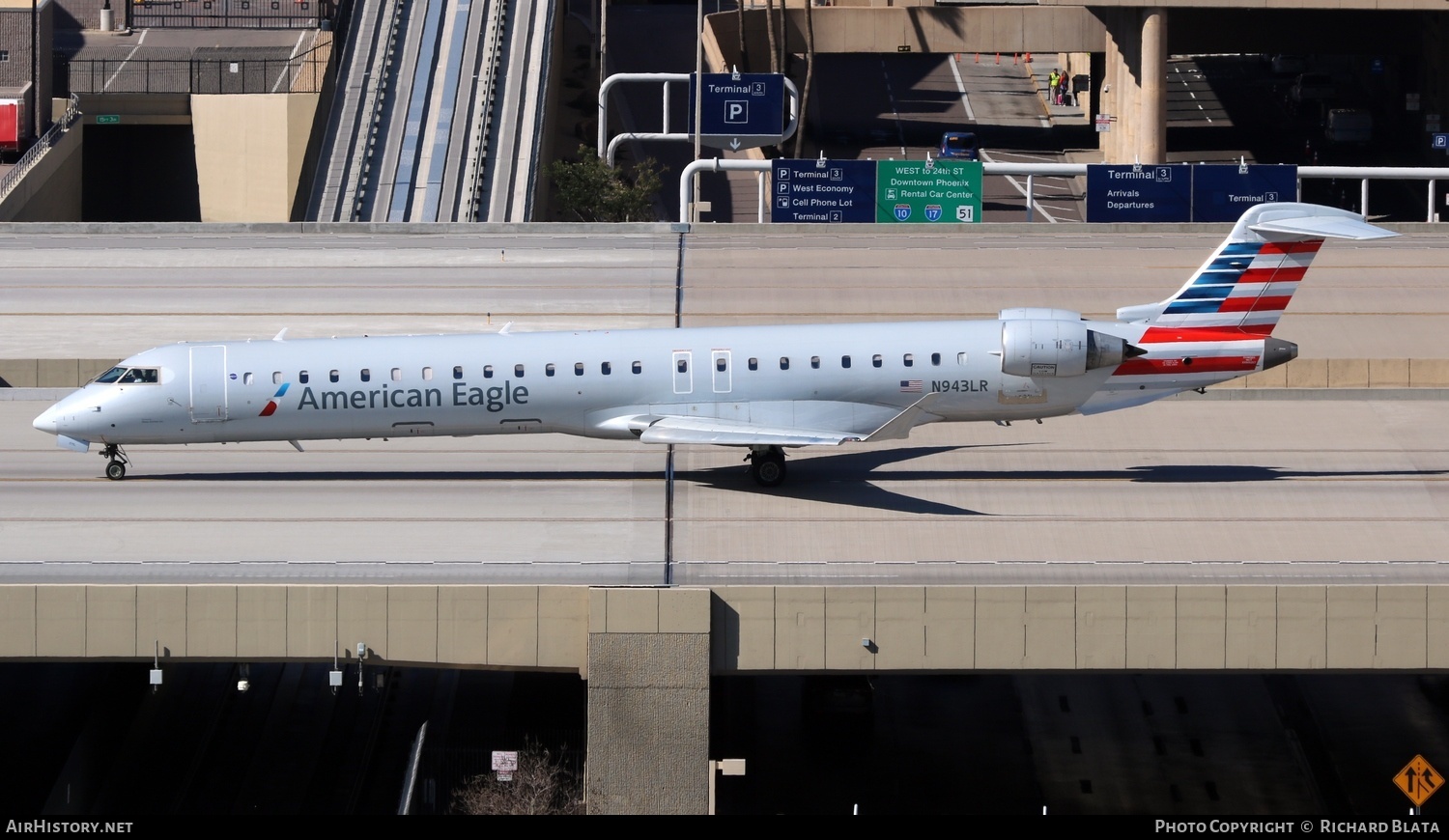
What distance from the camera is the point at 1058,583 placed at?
2927cm

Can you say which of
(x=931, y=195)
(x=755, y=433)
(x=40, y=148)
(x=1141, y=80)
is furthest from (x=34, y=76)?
(x=755, y=433)

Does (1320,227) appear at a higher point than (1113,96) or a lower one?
lower

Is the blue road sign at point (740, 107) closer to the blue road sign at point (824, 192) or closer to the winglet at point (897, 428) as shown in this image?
the blue road sign at point (824, 192)

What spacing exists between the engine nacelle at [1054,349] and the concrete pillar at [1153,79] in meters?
43.6

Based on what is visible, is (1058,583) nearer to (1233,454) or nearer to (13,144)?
(1233,454)

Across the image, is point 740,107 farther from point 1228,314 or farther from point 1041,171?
point 1228,314

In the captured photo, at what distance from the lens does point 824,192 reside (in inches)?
2227

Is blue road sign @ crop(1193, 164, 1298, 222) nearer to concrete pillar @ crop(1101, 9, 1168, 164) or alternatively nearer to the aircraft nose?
concrete pillar @ crop(1101, 9, 1168, 164)

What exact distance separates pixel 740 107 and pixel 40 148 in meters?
26.4

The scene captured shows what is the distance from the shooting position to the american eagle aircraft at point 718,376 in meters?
33.6

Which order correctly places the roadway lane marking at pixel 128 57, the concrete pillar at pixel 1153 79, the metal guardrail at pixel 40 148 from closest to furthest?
the metal guardrail at pixel 40 148 → the concrete pillar at pixel 1153 79 → the roadway lane marking at pixel 128 57

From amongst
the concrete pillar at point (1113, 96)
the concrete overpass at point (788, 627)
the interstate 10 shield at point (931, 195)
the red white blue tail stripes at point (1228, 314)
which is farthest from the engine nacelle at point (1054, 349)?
the concrete pillar at point (1113, 96)

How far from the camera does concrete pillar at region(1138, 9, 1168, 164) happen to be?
74688 mm

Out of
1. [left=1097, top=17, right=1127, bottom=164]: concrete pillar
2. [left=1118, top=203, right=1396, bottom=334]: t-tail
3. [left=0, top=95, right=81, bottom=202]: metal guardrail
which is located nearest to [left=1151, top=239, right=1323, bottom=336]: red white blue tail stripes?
[left=1118, top=203, right=1396, bottom=334]: t-tail
